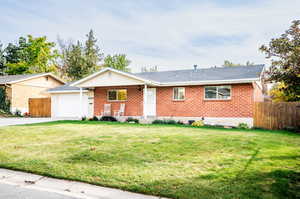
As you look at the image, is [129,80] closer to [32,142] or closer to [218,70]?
[218,70]

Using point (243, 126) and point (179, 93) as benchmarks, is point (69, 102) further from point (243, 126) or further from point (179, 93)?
point (243, 126)

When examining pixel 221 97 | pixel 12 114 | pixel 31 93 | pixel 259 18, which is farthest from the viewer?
pixel 31 93

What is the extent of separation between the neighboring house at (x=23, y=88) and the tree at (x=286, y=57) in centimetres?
2169

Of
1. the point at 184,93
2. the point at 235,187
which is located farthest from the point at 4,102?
the point at 235,187

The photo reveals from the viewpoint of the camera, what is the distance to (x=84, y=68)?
33656 mm

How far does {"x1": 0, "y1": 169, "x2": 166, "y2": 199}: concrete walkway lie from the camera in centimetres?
346

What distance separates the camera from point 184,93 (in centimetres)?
1563

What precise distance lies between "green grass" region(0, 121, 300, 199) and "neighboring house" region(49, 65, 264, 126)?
7.67m

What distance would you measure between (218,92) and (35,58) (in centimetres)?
3466

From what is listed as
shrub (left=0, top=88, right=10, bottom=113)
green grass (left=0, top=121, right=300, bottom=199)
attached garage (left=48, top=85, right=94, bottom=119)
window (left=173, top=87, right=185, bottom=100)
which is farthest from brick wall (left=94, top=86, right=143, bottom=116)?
shrub (left=0, top=88, right=10, bottom=113)

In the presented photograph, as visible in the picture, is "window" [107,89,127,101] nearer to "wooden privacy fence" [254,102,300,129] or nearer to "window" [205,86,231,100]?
"window" [205,86,231,100]

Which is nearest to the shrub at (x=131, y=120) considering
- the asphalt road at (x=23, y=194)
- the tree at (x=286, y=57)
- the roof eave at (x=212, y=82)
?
the roof eave at (x=212, y=82)

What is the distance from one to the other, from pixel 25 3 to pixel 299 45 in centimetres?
1597

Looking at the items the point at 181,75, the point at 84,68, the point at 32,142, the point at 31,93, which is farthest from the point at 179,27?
the point at 84,68
